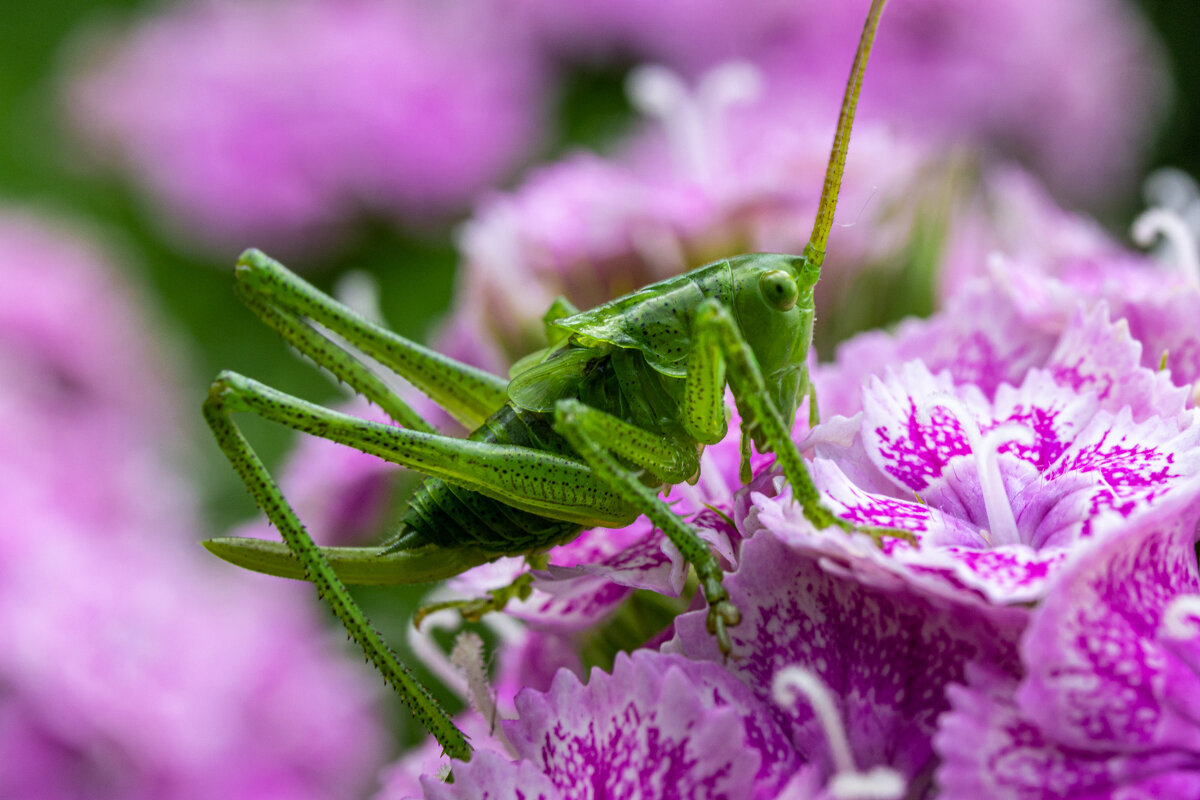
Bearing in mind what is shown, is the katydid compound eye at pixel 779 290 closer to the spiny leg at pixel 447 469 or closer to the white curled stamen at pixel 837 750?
the spiny leg at pixel 447 469

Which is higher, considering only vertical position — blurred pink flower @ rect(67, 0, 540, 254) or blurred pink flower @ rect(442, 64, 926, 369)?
blurred pink flower @ rect(67, 0, 540, 254)

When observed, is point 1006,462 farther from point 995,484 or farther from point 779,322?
point 779,322

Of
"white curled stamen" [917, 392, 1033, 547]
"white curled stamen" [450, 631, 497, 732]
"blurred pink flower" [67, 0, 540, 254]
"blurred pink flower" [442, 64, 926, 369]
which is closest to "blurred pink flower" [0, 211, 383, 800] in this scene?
"blurred pink flower" [67, 0, 540, 254]

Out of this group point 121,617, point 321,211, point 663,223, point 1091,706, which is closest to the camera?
point 1091,706

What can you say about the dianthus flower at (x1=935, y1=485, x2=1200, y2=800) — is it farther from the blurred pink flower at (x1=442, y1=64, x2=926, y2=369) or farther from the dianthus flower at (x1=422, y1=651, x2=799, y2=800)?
the blurred pink flower at (x1=442, y1=64, x2=926, y2=369)

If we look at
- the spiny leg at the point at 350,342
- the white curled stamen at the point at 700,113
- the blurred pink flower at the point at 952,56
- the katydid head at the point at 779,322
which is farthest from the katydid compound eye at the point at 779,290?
the blurred pink flower at the point at 952,56

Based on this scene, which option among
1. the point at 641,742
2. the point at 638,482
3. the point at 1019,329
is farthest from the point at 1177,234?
the point at 641,742

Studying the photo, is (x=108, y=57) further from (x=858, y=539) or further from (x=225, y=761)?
(x=858, y=539)

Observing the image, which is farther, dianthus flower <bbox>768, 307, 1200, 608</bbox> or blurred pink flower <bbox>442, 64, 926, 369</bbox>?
blurred pink flower <bbox>442, 64, 926, 369</bbox>
